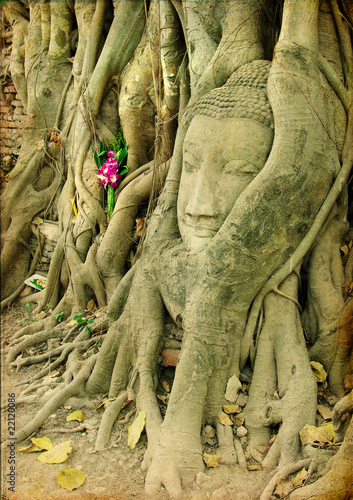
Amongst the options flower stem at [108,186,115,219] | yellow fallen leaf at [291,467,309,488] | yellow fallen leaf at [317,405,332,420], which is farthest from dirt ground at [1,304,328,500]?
flower stem at [108,186,115,219]

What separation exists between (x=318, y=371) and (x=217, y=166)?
134cm

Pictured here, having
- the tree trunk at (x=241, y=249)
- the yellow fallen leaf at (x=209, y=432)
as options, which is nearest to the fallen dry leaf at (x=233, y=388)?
the tree trunk at (x=241, y=249)

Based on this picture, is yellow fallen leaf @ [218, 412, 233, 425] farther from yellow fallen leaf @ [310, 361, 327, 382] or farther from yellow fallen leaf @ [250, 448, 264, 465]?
yellow fallen leaf @ [310, 361, 327, 382]

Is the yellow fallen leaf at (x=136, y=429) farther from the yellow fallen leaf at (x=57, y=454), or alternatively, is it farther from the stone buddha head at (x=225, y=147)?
the stone buddha head at (x=225, y=147)

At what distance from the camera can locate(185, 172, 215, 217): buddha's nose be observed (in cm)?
268

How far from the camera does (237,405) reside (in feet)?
8.19

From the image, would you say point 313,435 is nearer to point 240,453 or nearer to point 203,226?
point 240,453

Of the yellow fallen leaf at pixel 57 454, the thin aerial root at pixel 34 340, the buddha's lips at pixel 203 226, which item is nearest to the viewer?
the yellow fallen leaf at pixel 57 454

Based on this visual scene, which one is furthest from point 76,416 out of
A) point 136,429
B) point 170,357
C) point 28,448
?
point 170,357

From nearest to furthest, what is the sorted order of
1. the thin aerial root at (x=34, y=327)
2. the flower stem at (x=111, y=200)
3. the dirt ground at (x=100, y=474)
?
the dirt ground at (x=100, y=474) < the thin aerial root at (x=34, y=327) < the flower stem at (x=111, y=200)

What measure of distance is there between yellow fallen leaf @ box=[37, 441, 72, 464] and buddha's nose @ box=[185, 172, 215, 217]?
1522 mm

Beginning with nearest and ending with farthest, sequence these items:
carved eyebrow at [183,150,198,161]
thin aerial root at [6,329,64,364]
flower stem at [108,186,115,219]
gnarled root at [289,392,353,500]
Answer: gnarled root at [289,392,353,500]
carved eyebrow at [183,150,198,161]
thin aerial root at [6,329,64,364]
flower stem at [108,186,115,219]

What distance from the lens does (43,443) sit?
2.57 m

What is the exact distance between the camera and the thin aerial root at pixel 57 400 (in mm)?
2645
